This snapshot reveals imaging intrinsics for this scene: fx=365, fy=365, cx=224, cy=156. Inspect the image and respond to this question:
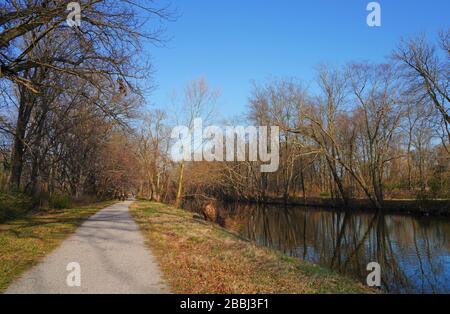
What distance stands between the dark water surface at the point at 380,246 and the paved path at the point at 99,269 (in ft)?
→ 21.3

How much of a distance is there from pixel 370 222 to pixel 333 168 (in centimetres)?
1286

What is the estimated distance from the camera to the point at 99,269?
7.06 meters

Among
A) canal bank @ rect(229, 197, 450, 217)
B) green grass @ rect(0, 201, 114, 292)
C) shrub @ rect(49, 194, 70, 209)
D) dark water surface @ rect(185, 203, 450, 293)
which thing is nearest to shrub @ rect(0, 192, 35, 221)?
green grass @ rect(0, 201, 114, 292)

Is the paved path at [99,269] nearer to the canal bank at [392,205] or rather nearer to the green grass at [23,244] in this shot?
the green grass at [23,244]

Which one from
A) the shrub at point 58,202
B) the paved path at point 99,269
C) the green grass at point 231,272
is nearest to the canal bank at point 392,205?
the green grass at point 231,272

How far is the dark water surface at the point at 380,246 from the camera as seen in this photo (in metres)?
10.8

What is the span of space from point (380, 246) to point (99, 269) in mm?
12693

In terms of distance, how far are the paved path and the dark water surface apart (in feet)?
21.3

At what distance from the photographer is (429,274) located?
11.0 metres

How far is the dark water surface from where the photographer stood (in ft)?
35.5

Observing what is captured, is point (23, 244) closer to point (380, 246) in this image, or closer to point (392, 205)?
point (380, 246)

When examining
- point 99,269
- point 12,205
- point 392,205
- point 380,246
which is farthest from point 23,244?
point 392,205

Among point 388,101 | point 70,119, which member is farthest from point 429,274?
point 388,101
